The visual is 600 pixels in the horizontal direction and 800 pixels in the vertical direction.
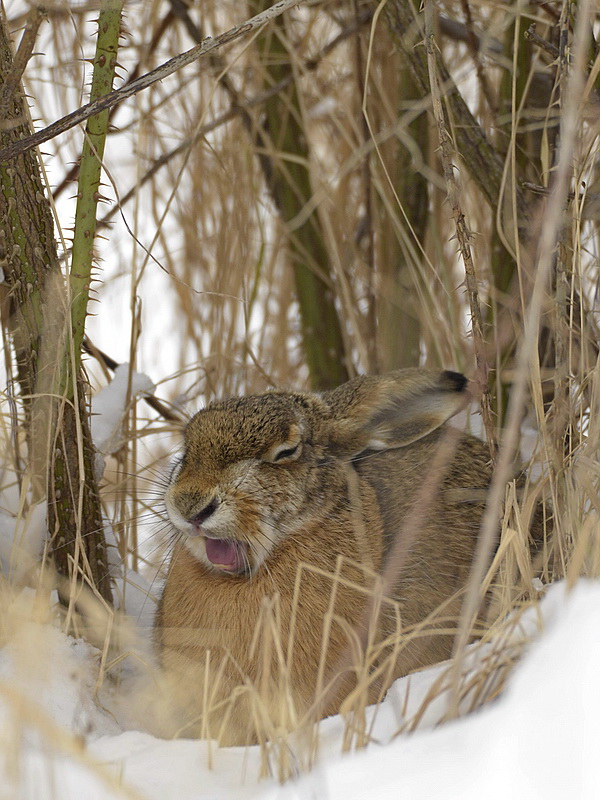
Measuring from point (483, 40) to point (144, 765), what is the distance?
111 inches

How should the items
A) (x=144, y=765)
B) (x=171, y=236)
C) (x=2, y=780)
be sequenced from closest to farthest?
(x=2, y=780), (x=144, y=765), (x=171, y=236)

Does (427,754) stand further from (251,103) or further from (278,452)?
(251,103)

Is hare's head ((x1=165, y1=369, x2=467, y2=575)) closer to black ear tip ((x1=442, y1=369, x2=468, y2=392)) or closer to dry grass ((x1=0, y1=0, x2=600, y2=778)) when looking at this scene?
black ear tip ((x1=442, y1=369, x2=468, y2=392))

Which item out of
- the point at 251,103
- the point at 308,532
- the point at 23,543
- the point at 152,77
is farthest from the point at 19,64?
the point at 251,103

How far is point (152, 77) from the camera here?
213cm

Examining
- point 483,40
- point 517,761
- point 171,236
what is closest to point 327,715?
point 517,761

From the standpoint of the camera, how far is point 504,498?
2502 millimetres

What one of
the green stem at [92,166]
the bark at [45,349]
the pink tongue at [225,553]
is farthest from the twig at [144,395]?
the pink tongue at [225,553]

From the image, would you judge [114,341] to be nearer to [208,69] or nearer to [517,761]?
[208,69]

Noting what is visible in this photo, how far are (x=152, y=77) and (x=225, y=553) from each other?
1127 millimetres

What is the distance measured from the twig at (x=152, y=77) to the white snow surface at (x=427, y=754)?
107cm

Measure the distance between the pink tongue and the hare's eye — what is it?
24cm

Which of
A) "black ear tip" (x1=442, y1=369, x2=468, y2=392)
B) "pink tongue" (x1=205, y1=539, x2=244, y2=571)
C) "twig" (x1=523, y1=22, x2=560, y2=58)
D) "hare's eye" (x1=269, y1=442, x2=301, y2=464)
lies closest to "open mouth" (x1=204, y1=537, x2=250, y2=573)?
"pink tongue" (x1=205, y1=539, x2=244, y2=571)

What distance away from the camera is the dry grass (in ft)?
8.34
